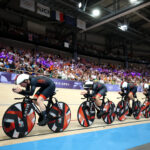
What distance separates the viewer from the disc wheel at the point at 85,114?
404 cm

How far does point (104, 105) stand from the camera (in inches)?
178

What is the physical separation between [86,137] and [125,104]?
2.77 m

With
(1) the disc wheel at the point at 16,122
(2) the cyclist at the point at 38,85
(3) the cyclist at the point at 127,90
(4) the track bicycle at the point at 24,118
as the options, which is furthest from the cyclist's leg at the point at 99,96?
(1) the disc wheel at the point at 16,122

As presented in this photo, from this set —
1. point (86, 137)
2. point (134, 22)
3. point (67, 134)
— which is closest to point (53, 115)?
point (67, 134)

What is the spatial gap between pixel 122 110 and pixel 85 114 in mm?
1950

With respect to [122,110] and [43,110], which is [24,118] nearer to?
[43,110]

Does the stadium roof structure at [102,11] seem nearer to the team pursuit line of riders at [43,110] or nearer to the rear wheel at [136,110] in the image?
the rear wheel at [136,110]

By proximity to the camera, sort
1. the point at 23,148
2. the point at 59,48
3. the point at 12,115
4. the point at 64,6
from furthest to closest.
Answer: the point at 59,48
the point at 64,6
the point at 12,115
the point at 23,148

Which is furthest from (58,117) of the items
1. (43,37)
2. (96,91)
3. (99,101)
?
(43,37)

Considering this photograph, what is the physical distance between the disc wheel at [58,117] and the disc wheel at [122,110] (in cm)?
238

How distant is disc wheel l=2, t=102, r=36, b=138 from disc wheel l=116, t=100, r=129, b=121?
3324 millimetres

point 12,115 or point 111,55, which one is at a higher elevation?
point 111,55

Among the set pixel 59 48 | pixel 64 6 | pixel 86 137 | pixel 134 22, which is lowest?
pixel 86 137

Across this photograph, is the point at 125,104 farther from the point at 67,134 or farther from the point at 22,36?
the point at 22,36
